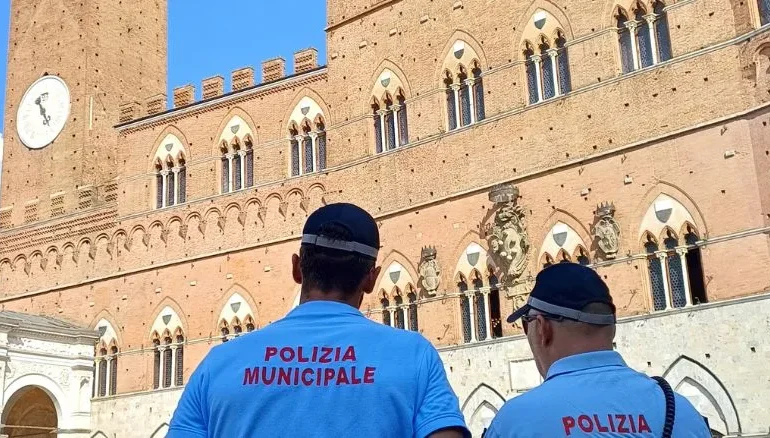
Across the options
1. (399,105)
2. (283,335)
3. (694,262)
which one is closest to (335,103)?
(399,105)

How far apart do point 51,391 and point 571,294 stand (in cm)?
1816

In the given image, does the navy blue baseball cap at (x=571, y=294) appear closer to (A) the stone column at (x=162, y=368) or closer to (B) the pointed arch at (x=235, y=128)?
(B) the pointed arch at (x=235, y=128)

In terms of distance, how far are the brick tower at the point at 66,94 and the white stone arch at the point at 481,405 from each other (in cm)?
1120

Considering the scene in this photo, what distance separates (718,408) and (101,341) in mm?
13283

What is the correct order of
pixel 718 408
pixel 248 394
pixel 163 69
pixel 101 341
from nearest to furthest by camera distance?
pixel 248 394 → pixel 718 408 → pixel 101 341 → pixel 163 69

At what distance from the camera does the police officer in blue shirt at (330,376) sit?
6.30 feet

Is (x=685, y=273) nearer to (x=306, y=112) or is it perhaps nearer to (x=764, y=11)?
(x=764, y=11)

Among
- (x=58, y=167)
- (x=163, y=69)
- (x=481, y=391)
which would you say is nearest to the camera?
(x=481, y=391)

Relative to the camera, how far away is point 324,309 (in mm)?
2113

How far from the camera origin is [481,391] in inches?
565

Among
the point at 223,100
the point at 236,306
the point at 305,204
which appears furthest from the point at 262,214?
the point at 223,100

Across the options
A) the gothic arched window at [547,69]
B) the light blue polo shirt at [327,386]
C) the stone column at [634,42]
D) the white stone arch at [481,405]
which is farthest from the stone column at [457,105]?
the light blue polo shirt at [327,386]

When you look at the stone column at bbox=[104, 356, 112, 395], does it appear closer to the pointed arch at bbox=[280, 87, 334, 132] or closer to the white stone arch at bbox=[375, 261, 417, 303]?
the pointed arch at bbox=[280, 87, 334, 132]

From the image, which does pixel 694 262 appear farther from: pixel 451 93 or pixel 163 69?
pixel 163 69
